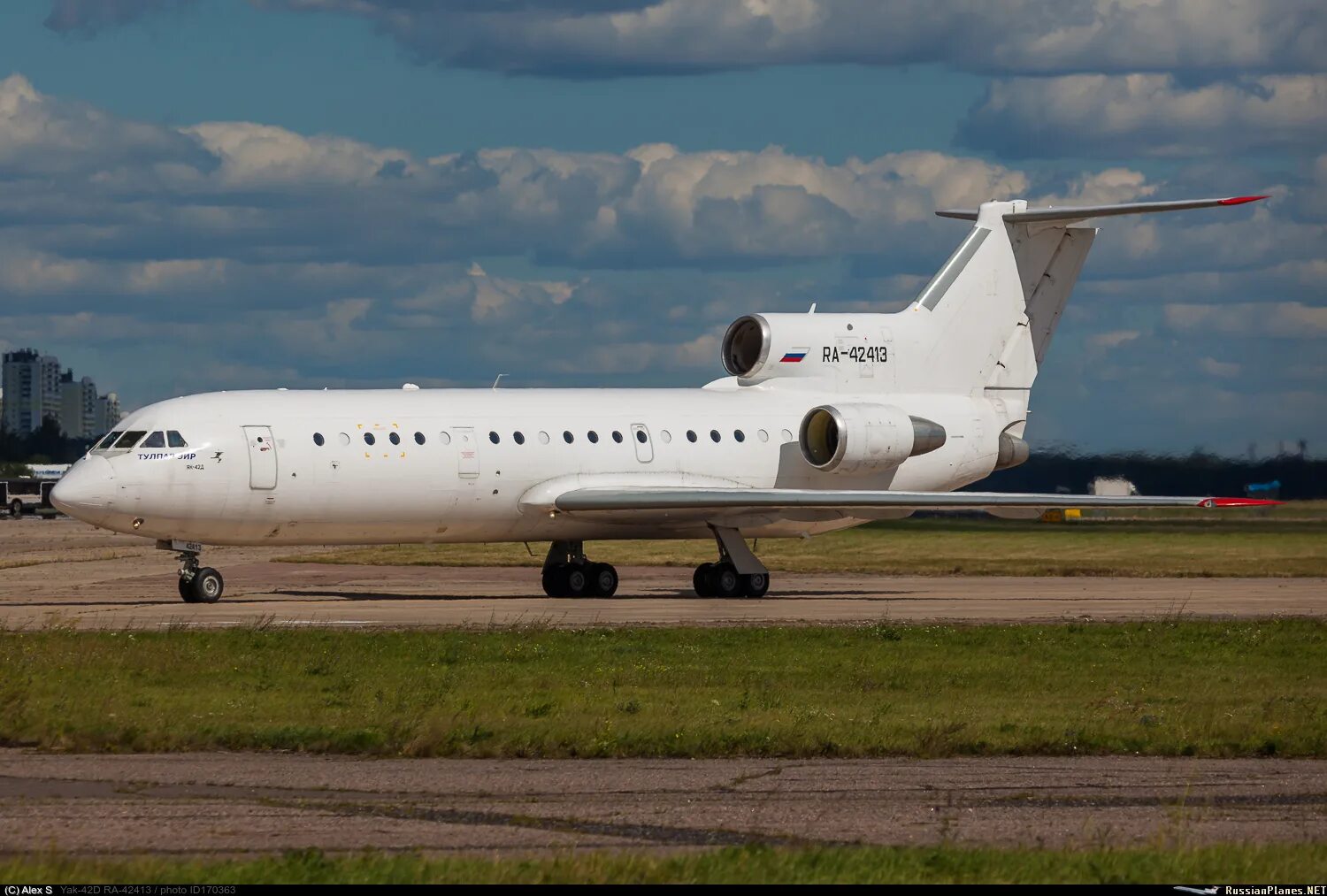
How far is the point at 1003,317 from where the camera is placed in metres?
39.5

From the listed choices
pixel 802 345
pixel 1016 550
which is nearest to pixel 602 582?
pixel 802 345

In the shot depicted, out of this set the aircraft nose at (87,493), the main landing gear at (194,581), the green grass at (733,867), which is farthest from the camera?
the main landing gear at (194,581)

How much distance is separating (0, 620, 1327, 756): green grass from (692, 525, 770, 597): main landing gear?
28.3ft

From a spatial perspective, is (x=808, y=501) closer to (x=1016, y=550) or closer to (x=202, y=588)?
(x=202, y=588)

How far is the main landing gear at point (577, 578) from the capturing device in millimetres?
34688

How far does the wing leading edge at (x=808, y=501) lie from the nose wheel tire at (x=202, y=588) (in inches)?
240

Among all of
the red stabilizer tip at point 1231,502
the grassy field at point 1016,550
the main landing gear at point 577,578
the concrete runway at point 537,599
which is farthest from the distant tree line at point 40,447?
the red stabilizer tip at point 1231,502

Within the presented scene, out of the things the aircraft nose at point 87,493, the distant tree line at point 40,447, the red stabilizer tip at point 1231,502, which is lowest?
the red stabilizer tip at point 1231,502

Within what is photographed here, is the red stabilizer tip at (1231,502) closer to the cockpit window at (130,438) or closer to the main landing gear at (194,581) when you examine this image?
the main landing gear at (194,581)

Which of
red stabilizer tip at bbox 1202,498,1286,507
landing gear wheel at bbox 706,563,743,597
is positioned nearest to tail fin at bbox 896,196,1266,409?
landing gear wheel at bbox 706,563,743,597

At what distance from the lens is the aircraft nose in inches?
1152

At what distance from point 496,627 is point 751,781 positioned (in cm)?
1274

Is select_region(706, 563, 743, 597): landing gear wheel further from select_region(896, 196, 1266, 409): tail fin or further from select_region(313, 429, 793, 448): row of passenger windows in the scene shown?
select_region(896, 196, 1266, 409): tail fin

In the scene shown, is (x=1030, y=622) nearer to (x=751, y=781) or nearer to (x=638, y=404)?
(x=638, y=404)
